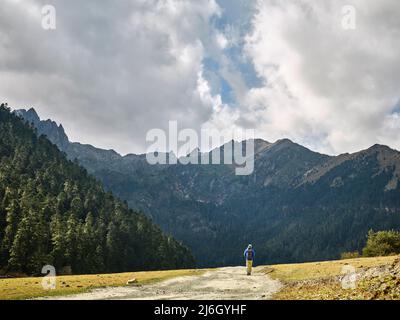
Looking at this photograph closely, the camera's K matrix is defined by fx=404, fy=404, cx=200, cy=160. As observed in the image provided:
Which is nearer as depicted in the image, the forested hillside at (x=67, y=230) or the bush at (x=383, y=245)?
the bush at (x=383, y=245)

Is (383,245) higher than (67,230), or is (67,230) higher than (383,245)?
(67,230)

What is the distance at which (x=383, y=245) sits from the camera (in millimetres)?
83500

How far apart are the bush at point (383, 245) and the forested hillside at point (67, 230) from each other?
7485 cm

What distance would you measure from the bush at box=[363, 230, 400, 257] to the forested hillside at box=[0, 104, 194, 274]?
246ft

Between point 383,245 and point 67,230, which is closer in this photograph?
point 383,245

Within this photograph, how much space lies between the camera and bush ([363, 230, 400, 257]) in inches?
3270

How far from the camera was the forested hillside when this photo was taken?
106375 millimetres

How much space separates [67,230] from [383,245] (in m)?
86.5

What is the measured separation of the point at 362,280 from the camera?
27234 mm

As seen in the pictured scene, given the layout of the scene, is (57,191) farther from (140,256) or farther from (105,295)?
(105,295)

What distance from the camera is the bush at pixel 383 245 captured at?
83056 millimetres

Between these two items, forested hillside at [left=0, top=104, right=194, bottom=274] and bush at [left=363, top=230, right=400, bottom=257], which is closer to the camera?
bush at [left=363, top=230, right=400, bottom=257]

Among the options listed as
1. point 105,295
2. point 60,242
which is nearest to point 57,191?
point 60,242
